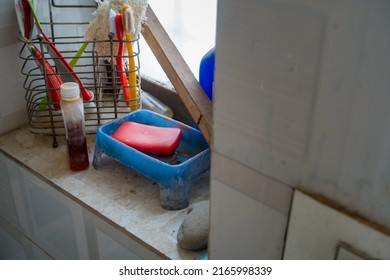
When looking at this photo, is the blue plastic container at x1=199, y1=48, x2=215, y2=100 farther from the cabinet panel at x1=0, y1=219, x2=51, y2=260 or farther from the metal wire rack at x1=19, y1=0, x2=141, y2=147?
the cabinet panel at x1=0, y1=219, x2=51, y2=260

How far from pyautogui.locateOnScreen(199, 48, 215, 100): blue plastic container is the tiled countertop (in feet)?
0.53

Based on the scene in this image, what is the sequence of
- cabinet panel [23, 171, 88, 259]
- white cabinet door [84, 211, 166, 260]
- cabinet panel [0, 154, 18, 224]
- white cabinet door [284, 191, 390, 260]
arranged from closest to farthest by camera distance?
1. white cabinet door [284, 191, 390, 260]
2. white cabinet door [84, 211, 166, 260]
3. cabinet panel [23, 171, 88, 259]
4. cabinet panel [0, 154, 18, 224]

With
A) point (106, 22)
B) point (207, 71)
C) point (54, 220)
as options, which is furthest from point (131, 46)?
point (54, 220)

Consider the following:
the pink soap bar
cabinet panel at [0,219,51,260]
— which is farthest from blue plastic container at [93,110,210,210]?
cabinet panel at [0,219,51,260]

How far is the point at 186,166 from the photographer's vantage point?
0.70 meters

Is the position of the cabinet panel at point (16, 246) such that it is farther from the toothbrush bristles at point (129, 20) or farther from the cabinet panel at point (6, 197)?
the toothbrush bristles at point (129, 20)

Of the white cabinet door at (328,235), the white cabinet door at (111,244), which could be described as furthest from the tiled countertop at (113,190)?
the white cabinet door at (328,235)

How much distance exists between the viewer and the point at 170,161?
0.76 meters

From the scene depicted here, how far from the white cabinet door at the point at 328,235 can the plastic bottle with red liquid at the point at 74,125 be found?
0.45 metres

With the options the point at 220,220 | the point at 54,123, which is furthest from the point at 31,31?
the point at 220,220

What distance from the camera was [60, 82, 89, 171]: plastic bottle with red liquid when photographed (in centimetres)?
73

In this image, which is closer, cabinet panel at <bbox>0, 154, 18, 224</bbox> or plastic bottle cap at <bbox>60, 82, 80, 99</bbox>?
plastic bottle cap at <bbox>60, 82, 80, 99</bbox>

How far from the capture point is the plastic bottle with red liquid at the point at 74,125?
28.7 inches

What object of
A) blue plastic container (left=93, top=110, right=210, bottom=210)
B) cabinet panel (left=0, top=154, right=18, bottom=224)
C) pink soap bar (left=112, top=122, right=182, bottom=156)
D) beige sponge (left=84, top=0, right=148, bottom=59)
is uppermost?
beige sponge (left=84, top=0, right=148, bottom=59)
